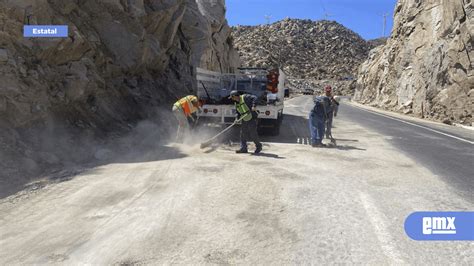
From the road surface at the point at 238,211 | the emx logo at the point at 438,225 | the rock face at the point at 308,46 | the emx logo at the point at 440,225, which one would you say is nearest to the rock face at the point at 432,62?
the road surface at the point at 238,211

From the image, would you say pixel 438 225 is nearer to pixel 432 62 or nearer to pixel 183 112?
pixel 183 112

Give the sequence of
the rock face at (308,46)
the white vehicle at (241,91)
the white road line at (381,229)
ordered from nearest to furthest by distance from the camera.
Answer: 1. the white road line at (381,229)
2. the white vehicle at (241,91)
3. the rock face at (308,46)

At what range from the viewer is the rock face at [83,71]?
8.58 metres

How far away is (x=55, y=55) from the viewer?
10.3 metres

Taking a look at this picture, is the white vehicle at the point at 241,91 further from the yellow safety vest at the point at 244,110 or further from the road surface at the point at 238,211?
the road surface at the point at 238,211

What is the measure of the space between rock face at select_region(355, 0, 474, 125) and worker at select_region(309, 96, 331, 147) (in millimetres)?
13138

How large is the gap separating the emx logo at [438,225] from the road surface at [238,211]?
1.00 feet

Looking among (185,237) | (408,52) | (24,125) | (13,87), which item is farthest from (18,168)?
(408,52)

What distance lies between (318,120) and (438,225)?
6540mm

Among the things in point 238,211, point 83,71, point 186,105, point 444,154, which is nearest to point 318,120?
point 444,154

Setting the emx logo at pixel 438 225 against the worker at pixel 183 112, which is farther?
the worker at pixel 183 112

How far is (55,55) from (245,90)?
635 centimetres

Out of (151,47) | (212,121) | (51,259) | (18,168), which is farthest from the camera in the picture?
(151,47)

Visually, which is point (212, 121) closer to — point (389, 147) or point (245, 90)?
point (245, 90)
